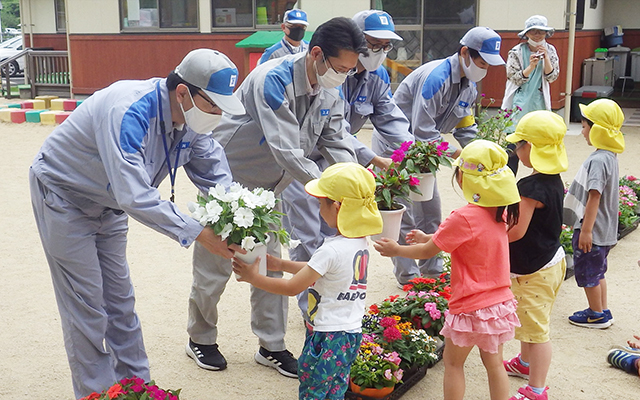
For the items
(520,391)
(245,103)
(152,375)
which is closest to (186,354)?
(152,375)

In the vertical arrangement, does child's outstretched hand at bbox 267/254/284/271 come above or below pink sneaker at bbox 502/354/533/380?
above

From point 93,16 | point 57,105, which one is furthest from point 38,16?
point 57,105

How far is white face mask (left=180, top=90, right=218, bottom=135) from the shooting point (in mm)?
3375

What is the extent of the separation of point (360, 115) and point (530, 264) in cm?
212

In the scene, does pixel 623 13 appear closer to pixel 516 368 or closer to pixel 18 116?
pixel 18 116

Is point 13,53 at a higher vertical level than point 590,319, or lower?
higher

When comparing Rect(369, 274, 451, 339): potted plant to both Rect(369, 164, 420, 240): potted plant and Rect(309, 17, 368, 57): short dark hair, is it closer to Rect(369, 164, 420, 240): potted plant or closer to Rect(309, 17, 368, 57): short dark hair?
Rect(369, 164, 420, 240): potted plant

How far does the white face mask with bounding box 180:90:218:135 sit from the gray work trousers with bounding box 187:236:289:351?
1.10 metres

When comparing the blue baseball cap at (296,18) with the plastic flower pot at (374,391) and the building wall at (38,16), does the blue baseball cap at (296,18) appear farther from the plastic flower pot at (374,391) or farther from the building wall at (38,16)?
the building wall at (38,16)

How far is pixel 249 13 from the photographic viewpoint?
51.6 feet

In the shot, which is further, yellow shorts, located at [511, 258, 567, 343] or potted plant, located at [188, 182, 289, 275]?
yellow shorts, located at [511, 258, 567, 343]


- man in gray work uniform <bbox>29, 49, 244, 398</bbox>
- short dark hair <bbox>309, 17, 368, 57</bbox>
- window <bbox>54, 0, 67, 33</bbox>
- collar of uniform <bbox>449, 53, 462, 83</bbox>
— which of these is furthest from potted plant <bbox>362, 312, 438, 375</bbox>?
window <bbox>54, 0, 67, 33</bbox>

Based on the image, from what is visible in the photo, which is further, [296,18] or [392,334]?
[296,18]

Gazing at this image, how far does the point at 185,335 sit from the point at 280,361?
829 millimetres
